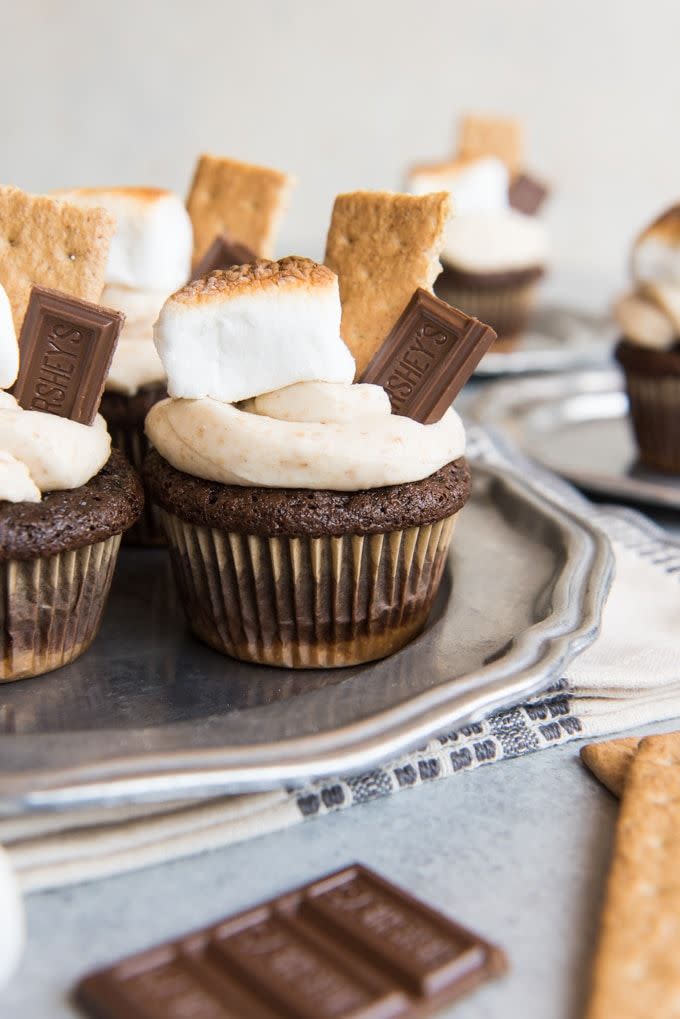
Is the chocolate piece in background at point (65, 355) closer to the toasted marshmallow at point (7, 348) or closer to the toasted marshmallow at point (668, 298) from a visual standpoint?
the toasted marshmallow at point (7, 348)

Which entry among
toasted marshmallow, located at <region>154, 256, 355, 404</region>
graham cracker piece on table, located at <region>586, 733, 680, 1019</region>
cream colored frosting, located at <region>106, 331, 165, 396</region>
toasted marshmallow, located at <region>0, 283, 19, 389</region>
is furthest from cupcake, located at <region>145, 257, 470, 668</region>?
graham cracker piece on table, located at <region>586, 733, 680, 1019</region>

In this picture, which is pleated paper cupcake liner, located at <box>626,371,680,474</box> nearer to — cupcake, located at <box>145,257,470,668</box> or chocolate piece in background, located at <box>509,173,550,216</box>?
cupcake, located at <box>145,257,470,668</box>

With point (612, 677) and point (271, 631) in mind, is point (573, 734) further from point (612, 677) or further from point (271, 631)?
point (271, 631)

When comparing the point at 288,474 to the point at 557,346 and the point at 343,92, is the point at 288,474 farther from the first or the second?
the point at 343,92

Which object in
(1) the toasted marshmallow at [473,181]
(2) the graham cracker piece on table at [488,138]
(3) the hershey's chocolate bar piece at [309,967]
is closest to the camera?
(3) the hershey's chocolate bar piece at [309,967]

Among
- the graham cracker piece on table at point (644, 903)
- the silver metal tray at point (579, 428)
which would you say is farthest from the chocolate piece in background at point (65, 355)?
the silver metal tray at point (579, 428)

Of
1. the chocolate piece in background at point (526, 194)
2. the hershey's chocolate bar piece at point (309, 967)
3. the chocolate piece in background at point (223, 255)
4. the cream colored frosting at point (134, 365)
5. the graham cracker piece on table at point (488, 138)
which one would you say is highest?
the graham cracker piece on table at point (488, 138)

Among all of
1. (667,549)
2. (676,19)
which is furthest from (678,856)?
(676,19)
